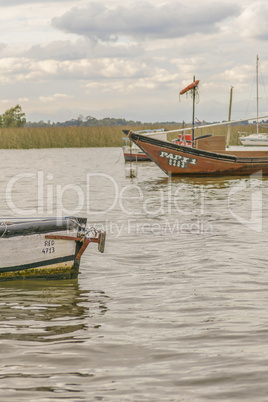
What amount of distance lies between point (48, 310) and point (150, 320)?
48.4 inches

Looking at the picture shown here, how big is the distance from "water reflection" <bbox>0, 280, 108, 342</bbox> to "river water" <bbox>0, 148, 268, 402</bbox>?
0.04 feet

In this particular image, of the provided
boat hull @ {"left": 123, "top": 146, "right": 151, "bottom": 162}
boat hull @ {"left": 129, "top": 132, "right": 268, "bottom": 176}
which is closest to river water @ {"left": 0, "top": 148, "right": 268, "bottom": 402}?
boat hull @ {"left": 129, "top": 132, "right": 268, "bottom": 176}

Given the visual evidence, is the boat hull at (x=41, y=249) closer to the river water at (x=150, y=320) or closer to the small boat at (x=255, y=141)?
the river water at (x=150, y=320)

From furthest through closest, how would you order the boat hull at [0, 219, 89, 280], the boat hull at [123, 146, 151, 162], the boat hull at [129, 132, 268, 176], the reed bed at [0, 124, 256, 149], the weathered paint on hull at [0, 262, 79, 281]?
the reed bed at [0, 124, 256, 149] < the boat hull at [123, 146, 151, 162] < the boat hull at [129, 132, 268, 176] < the weathered paint on hull at [0, 262, 79, 281] < the boat hull at [0, 219, 89, 280]

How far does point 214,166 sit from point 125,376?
68.3 feet

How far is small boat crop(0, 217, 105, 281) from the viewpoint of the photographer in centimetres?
734

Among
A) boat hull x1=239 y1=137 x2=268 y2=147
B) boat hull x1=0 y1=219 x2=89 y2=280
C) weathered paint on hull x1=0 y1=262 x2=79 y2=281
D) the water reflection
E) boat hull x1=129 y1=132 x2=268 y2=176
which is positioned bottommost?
the water reflection

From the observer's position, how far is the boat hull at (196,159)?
24062 millimetres

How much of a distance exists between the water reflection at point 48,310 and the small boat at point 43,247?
15 cm

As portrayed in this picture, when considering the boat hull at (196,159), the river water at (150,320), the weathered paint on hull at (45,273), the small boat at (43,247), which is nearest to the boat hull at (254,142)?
the boat hull at (196,159)

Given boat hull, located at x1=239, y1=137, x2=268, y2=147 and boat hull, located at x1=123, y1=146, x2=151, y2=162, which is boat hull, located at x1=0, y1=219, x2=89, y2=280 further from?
boat hull, located at x1=239, y1=137, x2=268, y2=147

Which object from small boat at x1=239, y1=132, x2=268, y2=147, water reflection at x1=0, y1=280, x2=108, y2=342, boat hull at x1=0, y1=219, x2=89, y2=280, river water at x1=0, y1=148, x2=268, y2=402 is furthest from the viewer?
small boat at x1=239, y1=132, x2=268, y2=147

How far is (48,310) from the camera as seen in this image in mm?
6336

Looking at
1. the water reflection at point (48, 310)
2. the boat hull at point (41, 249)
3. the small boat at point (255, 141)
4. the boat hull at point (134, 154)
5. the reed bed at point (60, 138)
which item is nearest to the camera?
the water reflection at point (48, 310)
